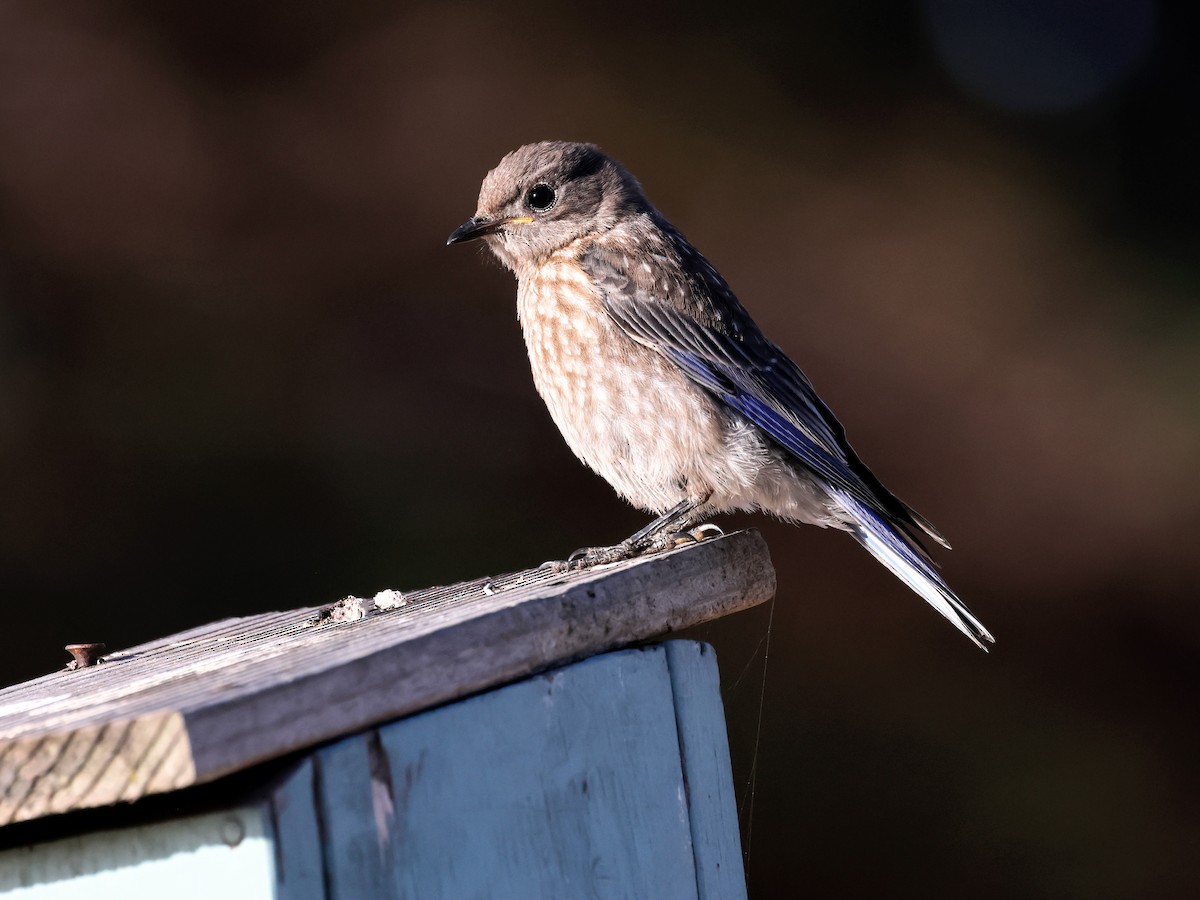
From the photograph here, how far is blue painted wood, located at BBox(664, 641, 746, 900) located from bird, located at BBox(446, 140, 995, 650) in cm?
85

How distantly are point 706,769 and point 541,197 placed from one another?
209 centimetres

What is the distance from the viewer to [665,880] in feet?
6.70

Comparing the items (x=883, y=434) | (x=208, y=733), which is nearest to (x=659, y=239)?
(x=883, y=434)

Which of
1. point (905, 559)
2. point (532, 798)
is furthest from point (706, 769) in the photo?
point (905, 559)

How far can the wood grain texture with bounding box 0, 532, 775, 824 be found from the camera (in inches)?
57.9

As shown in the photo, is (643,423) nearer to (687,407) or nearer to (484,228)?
(687,407)

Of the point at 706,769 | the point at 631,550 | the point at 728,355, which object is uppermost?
the point at 728,355

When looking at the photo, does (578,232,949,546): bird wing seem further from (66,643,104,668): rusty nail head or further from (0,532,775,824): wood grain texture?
(66,643,104,668): rusty nail head

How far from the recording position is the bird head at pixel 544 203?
3.77 meters

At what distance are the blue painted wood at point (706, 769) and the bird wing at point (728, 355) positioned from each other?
3.53 ft

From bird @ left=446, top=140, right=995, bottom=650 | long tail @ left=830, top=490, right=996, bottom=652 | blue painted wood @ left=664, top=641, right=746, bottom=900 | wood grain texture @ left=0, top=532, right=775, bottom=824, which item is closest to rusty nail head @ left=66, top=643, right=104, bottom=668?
wood grain texture @ left=0, top=532, right=775, bottom=824

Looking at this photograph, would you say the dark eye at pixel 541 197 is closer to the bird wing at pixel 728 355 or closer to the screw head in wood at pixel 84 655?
the bird wing at pixel 728 355

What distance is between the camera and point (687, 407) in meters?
3.23

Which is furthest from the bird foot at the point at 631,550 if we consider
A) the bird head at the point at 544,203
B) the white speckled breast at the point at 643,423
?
the bird head at the point at 544,203
